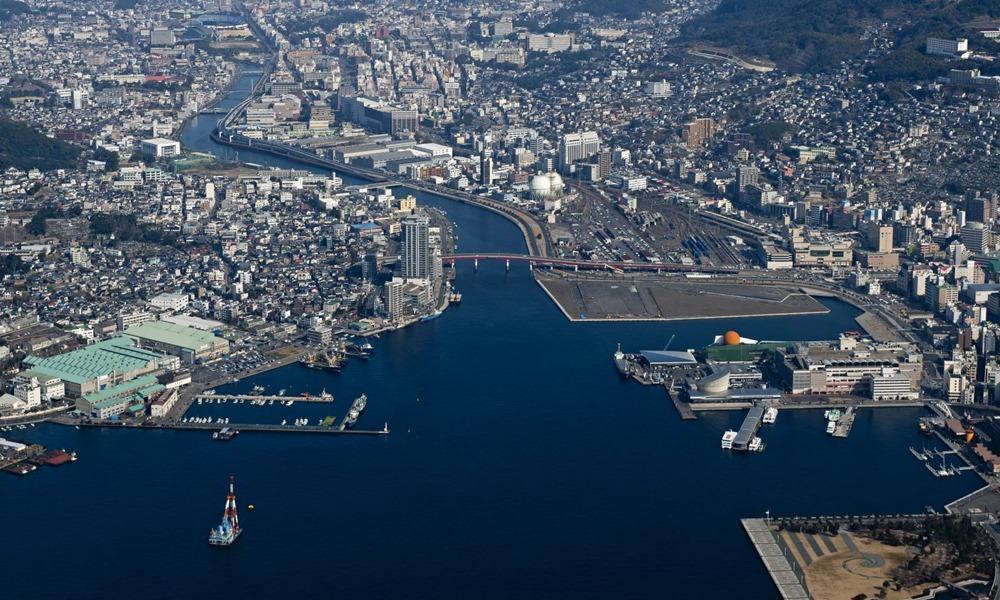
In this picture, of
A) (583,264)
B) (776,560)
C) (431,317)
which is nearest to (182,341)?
(431,317)

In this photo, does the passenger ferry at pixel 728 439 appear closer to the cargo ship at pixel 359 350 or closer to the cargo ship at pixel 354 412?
the cargo ship at pixel 354 412

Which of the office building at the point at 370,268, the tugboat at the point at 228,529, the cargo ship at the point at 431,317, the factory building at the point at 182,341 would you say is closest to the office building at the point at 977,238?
the cargo ship at the point at 431,317

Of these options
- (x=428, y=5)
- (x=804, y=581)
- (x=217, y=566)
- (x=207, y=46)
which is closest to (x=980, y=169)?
(x=804, y=581)

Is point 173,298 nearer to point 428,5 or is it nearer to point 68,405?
point 68,405

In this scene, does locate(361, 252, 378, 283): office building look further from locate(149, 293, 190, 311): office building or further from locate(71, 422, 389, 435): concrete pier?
locate(71, 422, 389, 435): concrete pier

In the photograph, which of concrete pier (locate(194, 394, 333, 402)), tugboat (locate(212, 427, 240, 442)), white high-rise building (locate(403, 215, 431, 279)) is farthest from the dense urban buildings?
tugboat (locate(212, 427, 240, 442))

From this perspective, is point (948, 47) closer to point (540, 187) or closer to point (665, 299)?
point (540, 187)
